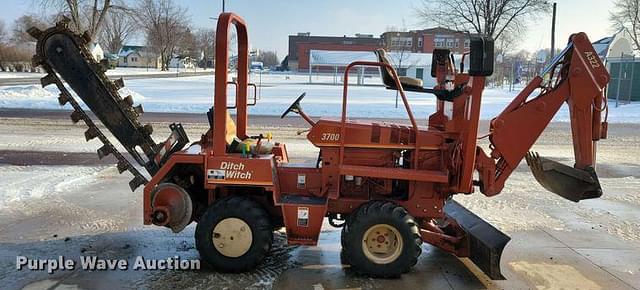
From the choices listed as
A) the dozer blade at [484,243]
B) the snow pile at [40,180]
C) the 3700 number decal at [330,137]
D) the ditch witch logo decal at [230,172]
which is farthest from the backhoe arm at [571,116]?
the snow pile at [40,180]

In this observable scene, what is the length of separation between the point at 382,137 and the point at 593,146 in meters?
2.03

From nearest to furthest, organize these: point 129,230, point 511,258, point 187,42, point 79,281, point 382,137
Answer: point 79,281 < point 382,137 < point 511,258 < point 129,230 < point 187,42

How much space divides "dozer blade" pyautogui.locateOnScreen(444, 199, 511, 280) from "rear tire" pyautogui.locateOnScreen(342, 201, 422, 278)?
0.60 m

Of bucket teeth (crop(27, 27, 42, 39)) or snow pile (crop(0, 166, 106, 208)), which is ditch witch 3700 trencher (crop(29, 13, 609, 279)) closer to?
bucket teeth (crop(27, 27, 42, 39))

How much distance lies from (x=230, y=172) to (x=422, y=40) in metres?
94.8

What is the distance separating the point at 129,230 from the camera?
6355 millimetres

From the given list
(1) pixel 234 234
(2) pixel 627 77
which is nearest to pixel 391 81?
(1) pixel 234 234

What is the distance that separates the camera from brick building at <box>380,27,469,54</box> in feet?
184

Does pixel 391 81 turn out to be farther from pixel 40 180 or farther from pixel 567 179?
pixel 40 180

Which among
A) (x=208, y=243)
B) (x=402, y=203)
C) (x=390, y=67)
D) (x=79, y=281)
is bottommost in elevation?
(x=79, y=281)

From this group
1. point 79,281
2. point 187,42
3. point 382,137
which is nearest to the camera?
point 79,281

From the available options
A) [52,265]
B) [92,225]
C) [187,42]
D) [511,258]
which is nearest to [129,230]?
[92,225]

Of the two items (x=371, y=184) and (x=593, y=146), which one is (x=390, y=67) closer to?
(x=371, y=184)

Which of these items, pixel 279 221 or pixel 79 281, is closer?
pixel 79 281
